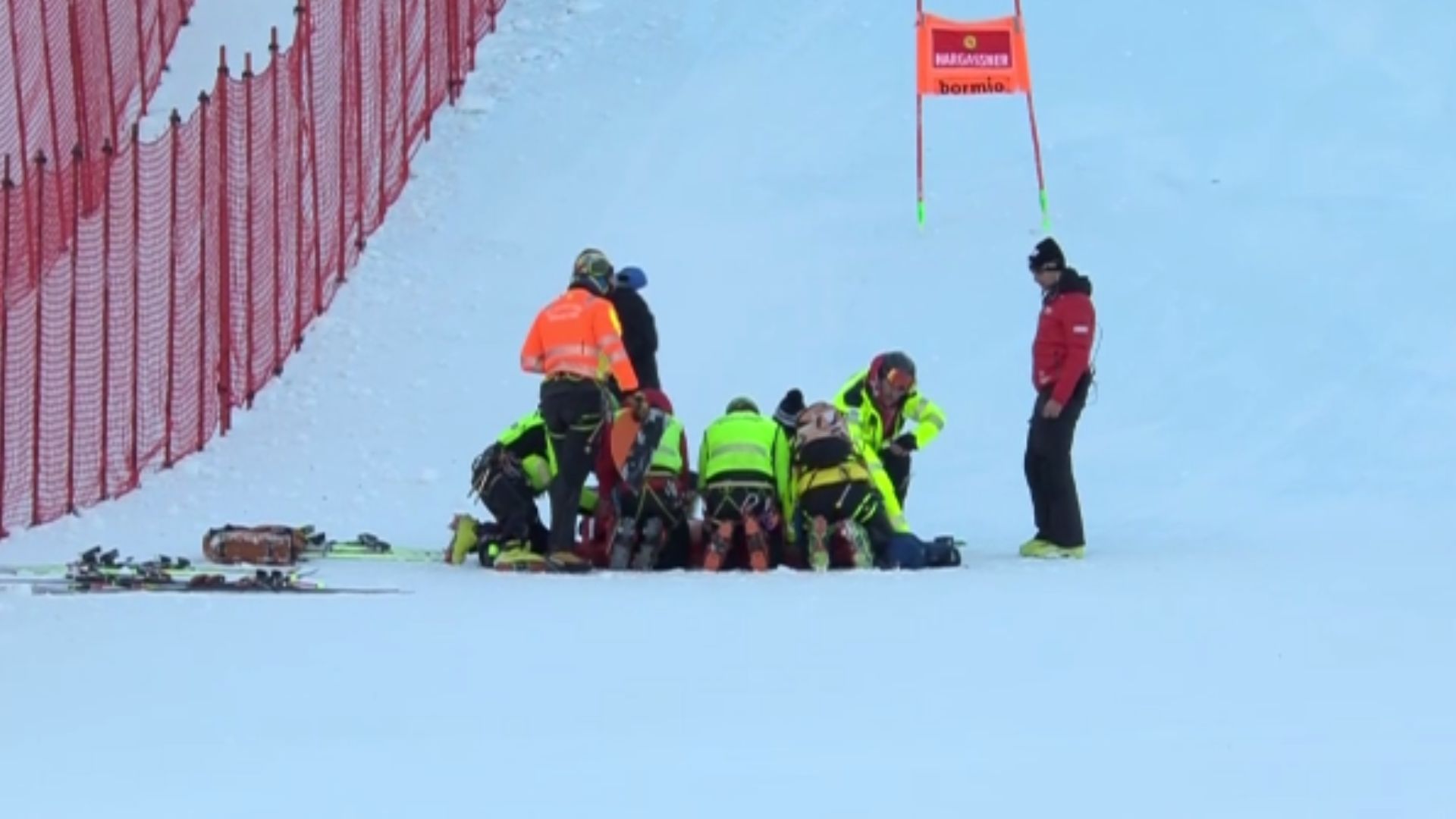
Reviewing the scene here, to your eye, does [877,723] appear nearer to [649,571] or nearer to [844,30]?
[649,571]

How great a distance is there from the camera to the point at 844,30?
22422 mm

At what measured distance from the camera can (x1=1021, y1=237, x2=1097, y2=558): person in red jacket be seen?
1327 centimetres

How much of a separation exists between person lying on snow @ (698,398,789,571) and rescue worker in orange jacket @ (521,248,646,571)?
0.40 metres

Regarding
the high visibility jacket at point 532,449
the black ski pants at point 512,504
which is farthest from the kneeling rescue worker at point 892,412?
the black ski pants at point 512,504

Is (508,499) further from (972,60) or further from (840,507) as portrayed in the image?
(972,60)

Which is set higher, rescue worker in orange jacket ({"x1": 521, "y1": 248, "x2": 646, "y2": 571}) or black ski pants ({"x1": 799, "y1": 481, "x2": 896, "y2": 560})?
rescue worker in orange jacket ({"x1": 521, "y1": 248, "x2": 646, "y2": 571})

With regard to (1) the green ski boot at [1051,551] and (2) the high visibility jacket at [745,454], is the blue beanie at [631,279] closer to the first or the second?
(2) the high visibility jacket at [745,454]

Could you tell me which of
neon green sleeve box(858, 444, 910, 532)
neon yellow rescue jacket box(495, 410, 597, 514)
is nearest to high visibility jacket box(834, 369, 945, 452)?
neon green sleeve box(858, 444, 910, 532)

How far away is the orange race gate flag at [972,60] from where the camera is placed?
1869cm

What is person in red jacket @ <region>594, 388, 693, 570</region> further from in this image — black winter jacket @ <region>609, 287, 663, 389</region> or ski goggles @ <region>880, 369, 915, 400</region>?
ski goggles @ <region>880, 369, 915, 400</region>

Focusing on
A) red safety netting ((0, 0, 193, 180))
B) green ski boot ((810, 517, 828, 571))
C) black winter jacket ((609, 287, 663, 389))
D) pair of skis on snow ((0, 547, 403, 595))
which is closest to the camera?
pair of skis on snow ((0, 547, 403, 595))

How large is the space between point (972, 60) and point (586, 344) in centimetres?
690

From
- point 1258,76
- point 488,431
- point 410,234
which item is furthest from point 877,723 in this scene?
point 1258,76

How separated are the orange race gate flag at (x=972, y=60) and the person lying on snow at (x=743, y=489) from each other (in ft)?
20.8
